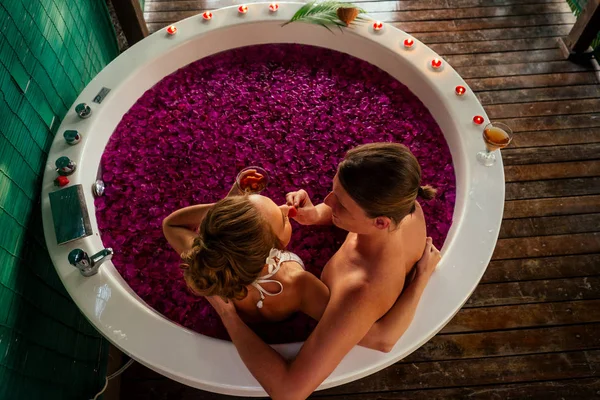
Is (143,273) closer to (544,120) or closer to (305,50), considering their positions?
(305,50)

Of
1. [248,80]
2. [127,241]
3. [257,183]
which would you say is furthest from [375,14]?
[127,241]

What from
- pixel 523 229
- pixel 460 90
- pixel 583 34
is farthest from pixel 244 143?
pixel 583 34

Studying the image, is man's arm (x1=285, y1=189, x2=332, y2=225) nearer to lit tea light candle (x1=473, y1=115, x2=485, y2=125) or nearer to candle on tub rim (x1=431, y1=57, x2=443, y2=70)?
lit tea light candle (x1=473, y1=115, x2=485, y2=125)

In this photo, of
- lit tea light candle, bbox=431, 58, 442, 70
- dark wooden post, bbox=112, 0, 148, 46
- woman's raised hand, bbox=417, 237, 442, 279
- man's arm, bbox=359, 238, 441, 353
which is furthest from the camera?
dark wooden post, bbox=112, 0, 148, 46

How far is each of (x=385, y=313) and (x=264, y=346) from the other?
1.30 ft

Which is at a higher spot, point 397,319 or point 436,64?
point 436,64

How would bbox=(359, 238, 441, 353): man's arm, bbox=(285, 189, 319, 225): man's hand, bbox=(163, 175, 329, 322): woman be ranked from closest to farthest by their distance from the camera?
1. bbox=(163, 175, 329, 322): woman
2. bbox=(359, 238, 441, 353): man's arm
3. bbox=(285, 189, 319, 225): man's hand

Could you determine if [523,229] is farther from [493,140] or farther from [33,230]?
[33,230]

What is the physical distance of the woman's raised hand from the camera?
5.40 feet

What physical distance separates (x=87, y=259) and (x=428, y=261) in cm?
117

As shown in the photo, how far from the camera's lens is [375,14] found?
10.3 ft

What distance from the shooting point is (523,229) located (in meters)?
2.34

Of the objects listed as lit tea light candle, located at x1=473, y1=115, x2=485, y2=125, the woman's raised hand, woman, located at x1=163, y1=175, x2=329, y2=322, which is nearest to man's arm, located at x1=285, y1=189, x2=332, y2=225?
woman, located at x1=163, y1=175, x2=329, y2=322

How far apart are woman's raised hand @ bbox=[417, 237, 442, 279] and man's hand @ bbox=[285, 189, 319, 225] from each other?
0.44 m
